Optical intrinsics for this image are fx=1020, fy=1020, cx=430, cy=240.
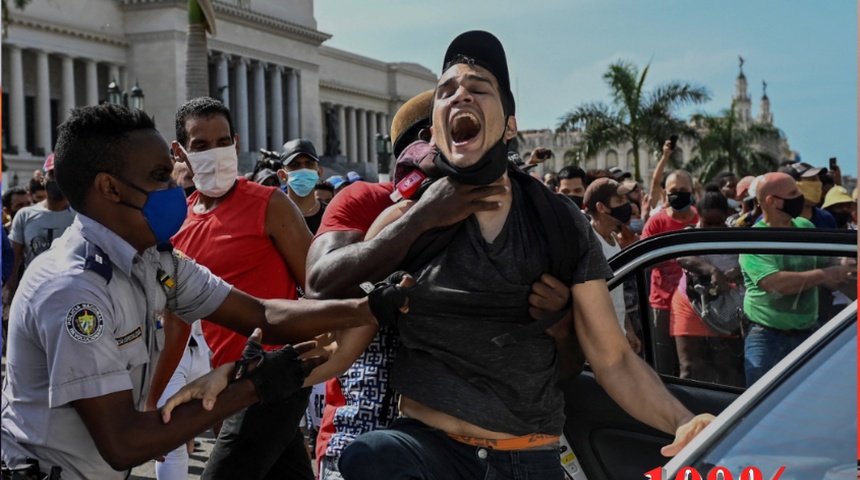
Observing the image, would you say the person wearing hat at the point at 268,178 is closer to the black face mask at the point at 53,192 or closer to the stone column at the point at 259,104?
the black face mask at the point at 53,192

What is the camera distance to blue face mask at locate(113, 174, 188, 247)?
3.11 meters

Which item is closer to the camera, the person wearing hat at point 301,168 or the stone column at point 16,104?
the person wearing hat at point 301,168

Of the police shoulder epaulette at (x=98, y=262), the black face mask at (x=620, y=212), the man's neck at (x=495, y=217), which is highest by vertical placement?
the black face mask at (x=620, y=212)

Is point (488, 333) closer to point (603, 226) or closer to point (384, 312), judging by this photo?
point (384, 312)

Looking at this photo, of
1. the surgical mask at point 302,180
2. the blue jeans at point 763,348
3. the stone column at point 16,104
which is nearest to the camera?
the blue jeans at point 763,348

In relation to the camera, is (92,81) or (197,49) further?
(92,81)

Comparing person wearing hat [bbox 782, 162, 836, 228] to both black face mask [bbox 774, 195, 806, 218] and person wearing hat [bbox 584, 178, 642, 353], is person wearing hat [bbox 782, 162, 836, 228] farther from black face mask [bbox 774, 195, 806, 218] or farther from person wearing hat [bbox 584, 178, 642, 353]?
person wearing hat [bbox 584, 178, 642, 353]

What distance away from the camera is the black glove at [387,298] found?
2801mm

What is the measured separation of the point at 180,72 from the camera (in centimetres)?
5878

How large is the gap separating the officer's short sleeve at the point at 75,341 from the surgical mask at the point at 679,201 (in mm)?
6250

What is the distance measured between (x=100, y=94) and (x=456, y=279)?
60.8 meters

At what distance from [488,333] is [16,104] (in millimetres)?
53509

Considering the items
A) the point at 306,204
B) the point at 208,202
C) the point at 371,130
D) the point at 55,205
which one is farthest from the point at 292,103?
the point at 208,202

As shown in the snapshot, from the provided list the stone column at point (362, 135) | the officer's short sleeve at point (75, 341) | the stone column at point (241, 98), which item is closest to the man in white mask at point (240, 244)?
the officer's short sleeve at point (75, 341)
